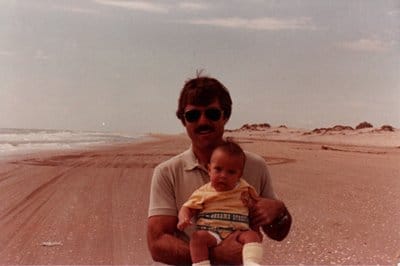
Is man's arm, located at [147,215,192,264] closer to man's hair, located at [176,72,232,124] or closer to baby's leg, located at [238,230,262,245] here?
baby's leg, located at [238,230,262,245]

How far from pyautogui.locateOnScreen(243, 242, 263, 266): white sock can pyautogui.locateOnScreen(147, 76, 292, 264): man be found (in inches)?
3.9

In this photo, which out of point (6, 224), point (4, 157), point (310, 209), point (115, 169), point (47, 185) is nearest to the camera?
point (6, 224)

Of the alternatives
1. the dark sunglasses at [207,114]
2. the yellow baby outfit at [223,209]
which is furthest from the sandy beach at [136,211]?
the dark sunglasses at [207,114]

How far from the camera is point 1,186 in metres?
5.52

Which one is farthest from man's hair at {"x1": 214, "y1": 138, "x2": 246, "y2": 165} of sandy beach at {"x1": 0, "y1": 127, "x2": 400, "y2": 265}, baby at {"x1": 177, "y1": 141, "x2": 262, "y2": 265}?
sandy beach at {"x1": 0, "y1": 127, "x2": 400, "y2": 265}

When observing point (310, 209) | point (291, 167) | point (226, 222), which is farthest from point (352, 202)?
point (226, 222)

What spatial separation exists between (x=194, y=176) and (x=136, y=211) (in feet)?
8.22

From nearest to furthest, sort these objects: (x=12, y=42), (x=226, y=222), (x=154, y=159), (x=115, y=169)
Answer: (x=226, y=222) → (x=12, y=42) → (x=115, y=169) → (x=154, y=159)

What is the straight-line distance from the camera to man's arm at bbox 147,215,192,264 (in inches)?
74.9

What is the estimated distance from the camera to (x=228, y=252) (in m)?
1.87

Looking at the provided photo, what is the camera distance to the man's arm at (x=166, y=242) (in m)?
1.90

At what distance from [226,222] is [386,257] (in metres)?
1.78

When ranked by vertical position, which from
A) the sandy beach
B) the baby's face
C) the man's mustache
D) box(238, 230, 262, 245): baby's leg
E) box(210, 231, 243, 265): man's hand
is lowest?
the sandy beach

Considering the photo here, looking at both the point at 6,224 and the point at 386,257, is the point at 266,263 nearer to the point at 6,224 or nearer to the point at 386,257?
the point at 386,257
